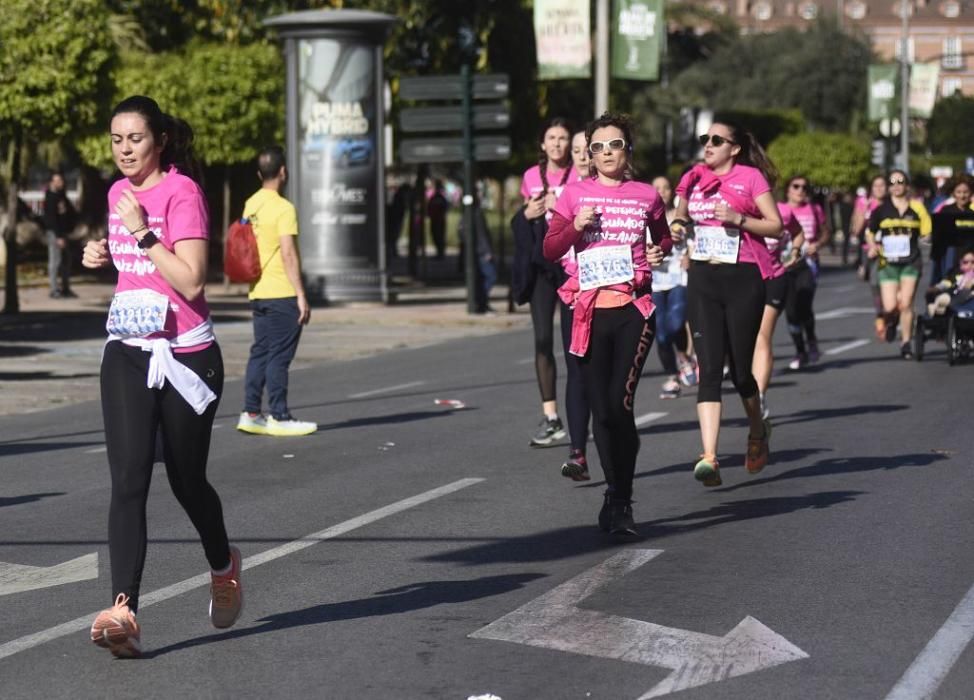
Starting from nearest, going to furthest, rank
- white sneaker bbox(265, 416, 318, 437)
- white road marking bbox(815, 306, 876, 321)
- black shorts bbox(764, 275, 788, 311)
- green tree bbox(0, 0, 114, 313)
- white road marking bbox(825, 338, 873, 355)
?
white sneaker bbox(265, 416, 318, 437), black shorts bbox(764, 275, 788, 311), white road marking bbox(825, 338, 873, 355), green tree bbox(0, 0, 114, 313), white road marking bbox(815, 306, 876, 321)

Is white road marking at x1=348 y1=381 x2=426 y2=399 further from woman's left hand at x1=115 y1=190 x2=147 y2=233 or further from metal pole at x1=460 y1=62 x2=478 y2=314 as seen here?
woman's left hand at x1=115 y1=190 x2=147 y2=233

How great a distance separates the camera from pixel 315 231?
88.7 ft

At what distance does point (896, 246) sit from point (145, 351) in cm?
1348

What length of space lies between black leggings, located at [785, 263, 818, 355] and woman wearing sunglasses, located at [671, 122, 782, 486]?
303 inches

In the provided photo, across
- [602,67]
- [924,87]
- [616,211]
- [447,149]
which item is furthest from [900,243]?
[924,87]

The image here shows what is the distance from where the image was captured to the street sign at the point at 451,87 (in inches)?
982

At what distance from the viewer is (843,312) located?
26719mm

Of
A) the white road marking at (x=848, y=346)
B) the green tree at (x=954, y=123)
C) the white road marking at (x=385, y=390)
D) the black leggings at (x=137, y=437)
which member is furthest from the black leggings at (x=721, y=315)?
the green tree at (x=954, y=123)

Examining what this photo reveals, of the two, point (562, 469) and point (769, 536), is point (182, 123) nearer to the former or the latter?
point (769, 536)

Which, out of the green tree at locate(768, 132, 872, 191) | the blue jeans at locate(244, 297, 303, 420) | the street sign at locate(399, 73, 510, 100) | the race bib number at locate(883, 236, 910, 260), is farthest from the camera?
the green tree at locate(768, 132, 872, 191)

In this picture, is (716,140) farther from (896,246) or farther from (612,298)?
(896,246)

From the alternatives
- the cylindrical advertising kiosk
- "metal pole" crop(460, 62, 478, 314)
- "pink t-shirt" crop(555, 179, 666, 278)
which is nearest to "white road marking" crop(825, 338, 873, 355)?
"metal pole" crop(460, 62, 478, 314)

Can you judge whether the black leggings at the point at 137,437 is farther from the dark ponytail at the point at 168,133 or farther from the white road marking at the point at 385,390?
the white road marking at the point at 385,390

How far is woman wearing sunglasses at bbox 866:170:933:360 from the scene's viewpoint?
1797 cm
